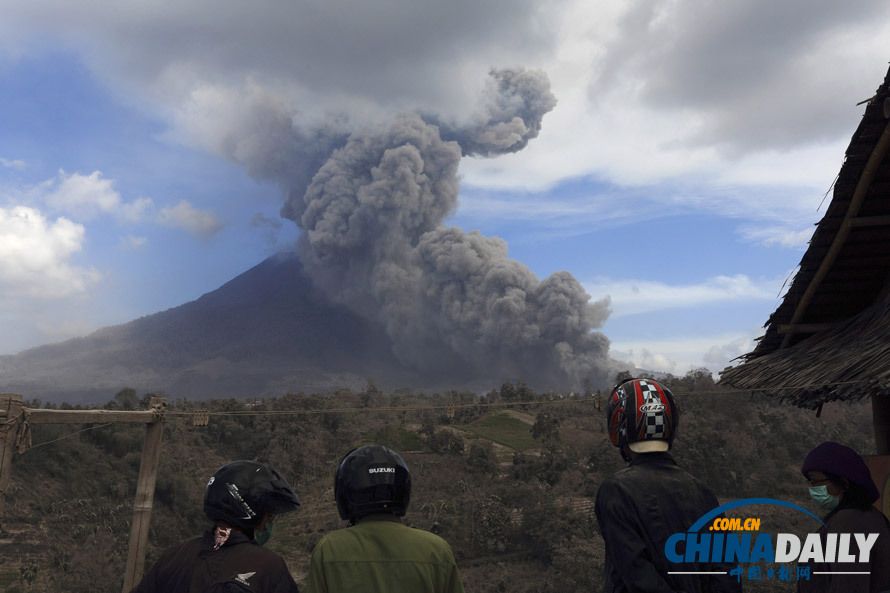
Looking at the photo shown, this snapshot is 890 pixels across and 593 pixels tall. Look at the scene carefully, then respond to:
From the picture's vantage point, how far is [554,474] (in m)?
24.1

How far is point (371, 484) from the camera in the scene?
2641mm

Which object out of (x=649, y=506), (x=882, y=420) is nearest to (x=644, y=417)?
(x=649, y=506)

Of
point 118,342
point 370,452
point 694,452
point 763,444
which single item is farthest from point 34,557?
point 118,342

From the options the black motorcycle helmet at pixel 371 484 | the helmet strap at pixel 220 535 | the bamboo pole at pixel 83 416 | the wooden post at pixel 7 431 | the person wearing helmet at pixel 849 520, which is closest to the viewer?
the black motorcycle helmet at pixel 371 484

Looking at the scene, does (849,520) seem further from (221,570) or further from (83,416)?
(83,416)

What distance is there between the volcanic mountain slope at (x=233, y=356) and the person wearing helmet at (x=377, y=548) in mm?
115004

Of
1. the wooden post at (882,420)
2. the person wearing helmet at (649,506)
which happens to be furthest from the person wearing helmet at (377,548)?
the wooden post at (882,420)

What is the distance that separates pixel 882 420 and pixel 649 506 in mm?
5209

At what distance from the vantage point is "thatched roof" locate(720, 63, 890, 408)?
5684 millimetres

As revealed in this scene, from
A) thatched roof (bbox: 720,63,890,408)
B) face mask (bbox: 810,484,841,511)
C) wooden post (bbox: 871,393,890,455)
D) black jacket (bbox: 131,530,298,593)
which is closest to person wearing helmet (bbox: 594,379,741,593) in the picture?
black jacket (bbox: 131,530,298,593)

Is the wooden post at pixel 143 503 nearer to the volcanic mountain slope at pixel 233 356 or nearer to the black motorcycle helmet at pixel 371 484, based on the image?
the black motorcycle helmet at pixel 371 484

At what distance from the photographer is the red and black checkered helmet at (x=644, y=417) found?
9.80ft

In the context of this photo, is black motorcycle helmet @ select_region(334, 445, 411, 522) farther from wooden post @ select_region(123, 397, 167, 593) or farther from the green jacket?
wooden post @ select_region(123, 397, 167, 593)

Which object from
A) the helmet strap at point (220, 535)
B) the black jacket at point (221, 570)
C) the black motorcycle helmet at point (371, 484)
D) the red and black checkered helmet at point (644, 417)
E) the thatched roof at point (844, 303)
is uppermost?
the thatched roof at point (844, 303)
